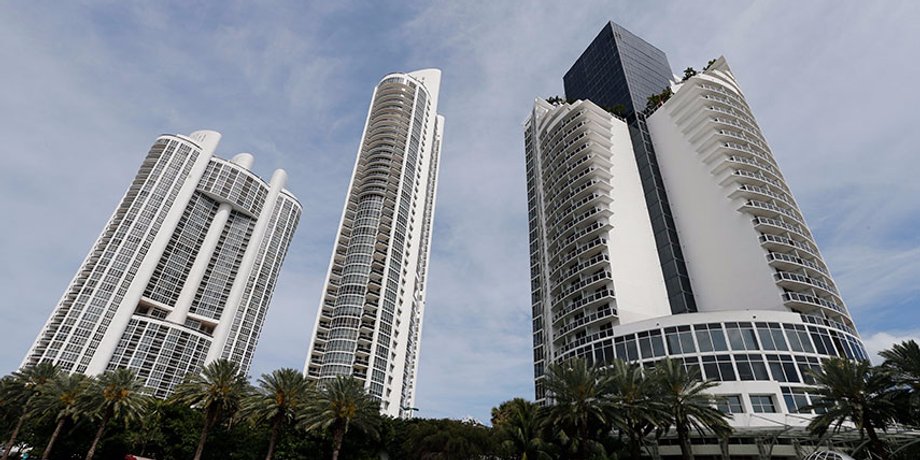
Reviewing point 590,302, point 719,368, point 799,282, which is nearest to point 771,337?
point 719,368

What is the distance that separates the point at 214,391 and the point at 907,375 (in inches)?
2389

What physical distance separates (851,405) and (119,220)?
431 ft

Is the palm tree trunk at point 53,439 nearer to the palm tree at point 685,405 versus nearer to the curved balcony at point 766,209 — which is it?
the palm tree at point 685,405

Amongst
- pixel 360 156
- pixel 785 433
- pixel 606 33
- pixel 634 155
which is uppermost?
pixel 606 33

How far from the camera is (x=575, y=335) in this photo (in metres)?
65.2

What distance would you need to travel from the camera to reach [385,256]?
311 feet

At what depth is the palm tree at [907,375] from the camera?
109ft

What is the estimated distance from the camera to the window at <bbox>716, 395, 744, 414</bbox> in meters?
43.9

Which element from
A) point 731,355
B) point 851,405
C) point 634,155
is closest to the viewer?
point 851,405

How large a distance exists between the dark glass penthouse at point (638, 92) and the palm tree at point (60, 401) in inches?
2877

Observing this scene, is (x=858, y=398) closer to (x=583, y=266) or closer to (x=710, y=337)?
(x=710, y=337)

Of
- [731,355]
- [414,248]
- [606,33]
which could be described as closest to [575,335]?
[731,355]

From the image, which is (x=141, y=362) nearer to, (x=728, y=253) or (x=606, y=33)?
(x=728, y=253)

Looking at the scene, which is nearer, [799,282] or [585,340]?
[799,282]
